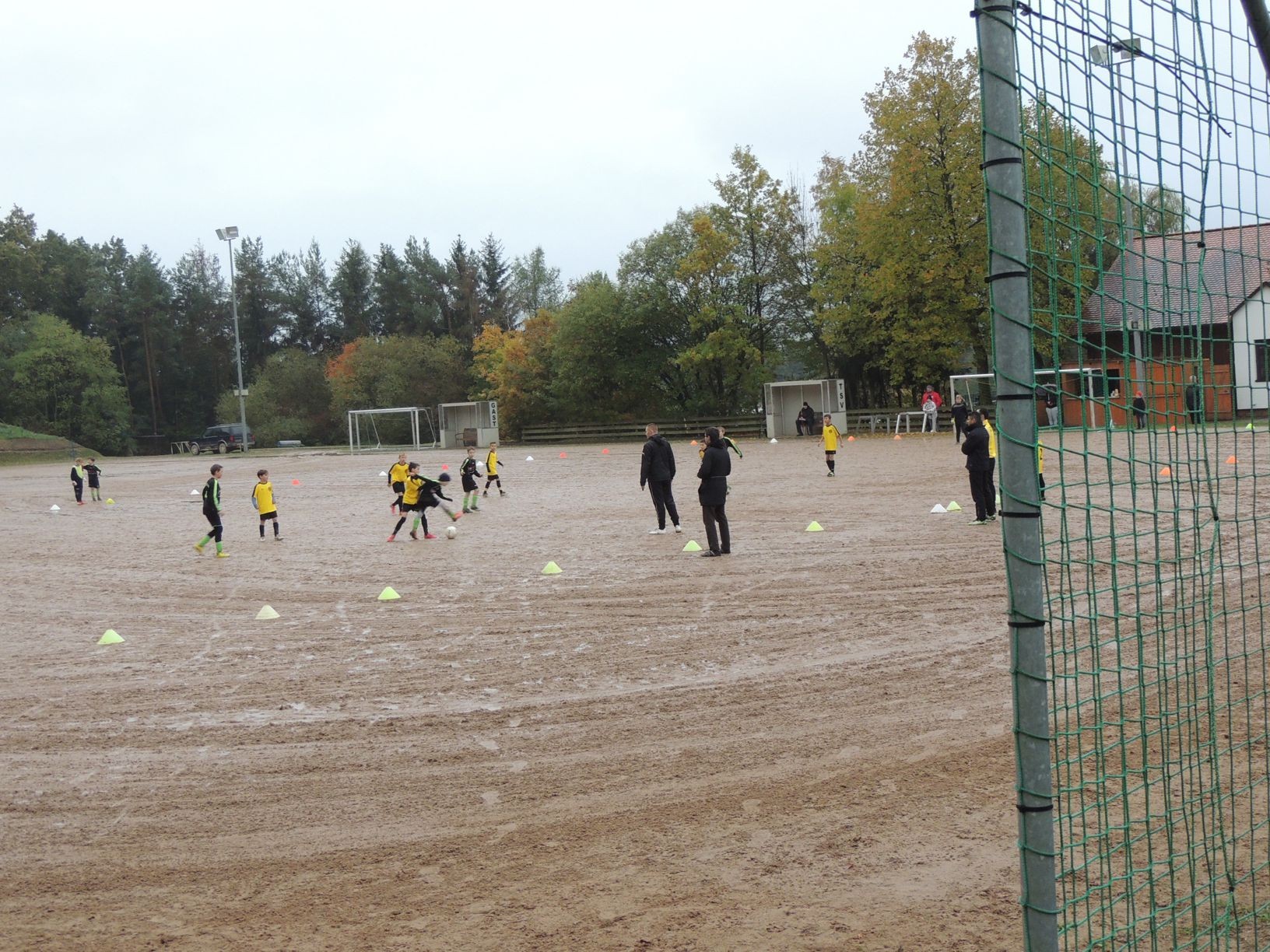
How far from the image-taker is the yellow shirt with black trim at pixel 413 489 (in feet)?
59.9

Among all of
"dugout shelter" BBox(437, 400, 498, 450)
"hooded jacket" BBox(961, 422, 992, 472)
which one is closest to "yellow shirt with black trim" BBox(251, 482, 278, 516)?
"hooded jacket" BBox(961, 422, 992, 472)

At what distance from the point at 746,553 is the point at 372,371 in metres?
58.6

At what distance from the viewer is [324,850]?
5.64 m

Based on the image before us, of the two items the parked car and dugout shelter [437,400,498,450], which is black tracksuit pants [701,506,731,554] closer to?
dugout shelter [437,400,498,450]

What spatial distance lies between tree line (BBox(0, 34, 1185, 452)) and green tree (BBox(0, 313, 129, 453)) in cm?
15

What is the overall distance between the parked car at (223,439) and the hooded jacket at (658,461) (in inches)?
2137

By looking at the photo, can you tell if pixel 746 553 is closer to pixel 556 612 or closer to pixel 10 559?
pixel 556 612

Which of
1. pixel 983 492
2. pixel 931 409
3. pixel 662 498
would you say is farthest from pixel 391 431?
pixel 983 492

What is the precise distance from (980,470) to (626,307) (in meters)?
42.1

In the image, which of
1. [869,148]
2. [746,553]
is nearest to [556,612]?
[746,553]

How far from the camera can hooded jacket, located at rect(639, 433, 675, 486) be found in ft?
55.8

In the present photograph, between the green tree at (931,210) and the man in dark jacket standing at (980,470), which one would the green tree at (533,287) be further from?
the man in dark jacket standing at (980,470)

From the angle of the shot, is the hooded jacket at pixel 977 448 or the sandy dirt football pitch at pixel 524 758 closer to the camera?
the sandy dirt football pitch at pixel 524 758

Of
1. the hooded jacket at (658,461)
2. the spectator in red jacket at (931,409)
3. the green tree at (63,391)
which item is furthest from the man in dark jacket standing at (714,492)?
the green tree at (63,391)
